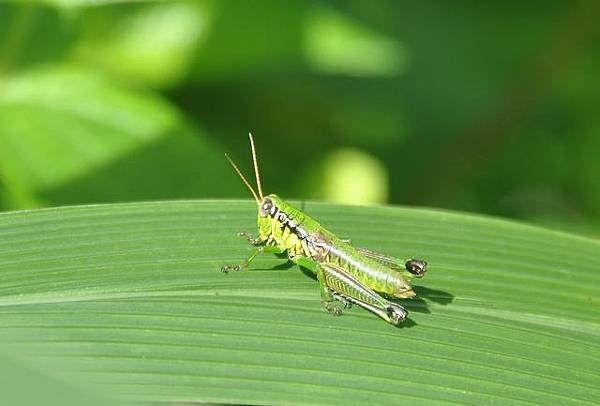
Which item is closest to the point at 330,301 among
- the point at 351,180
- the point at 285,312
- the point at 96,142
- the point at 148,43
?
the point at 285,312

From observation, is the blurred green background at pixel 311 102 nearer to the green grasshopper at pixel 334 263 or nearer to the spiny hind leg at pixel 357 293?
the green grasshopper at pixel 334 263

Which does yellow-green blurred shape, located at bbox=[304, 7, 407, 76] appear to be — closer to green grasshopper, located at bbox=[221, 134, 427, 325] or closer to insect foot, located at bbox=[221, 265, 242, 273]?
green grasshopper, located at bbox=[221, 134, 427, 325]

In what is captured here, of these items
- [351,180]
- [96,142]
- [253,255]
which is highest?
[351,180]

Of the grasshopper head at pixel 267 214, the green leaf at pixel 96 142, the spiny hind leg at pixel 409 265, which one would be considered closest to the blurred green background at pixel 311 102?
the green leaf at pixel 96 142

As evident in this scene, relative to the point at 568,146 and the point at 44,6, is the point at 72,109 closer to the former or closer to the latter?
the point at 44,6

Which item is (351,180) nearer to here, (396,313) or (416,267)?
(416,267)

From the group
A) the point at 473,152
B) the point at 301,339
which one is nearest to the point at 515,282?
the point at 301,339
